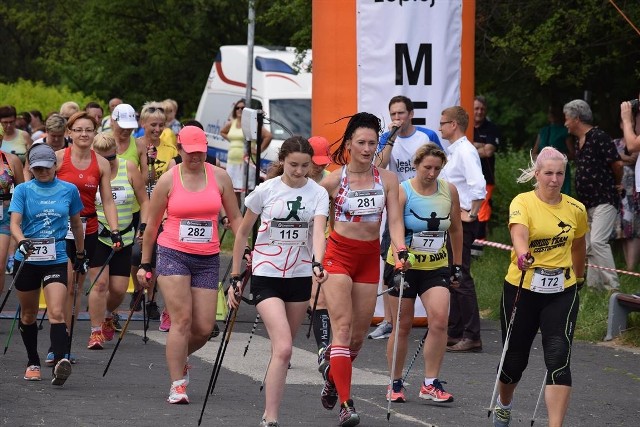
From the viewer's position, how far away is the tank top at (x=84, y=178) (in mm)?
11836

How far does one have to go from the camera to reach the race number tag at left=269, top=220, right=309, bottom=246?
360 inches

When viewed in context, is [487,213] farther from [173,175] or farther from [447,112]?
[173,175]

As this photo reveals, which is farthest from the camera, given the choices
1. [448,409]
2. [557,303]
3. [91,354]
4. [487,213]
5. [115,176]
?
[487,213]

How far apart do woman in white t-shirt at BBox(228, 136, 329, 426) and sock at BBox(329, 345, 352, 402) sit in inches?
11.8

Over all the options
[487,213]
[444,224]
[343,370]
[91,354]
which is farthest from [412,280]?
[487,213]

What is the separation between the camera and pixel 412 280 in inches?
406

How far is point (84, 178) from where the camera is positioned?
38.9 feet

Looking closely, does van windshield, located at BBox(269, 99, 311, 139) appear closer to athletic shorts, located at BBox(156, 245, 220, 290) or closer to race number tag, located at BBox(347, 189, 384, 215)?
athletic shorts, located at BBox(156, 245, 220, 290)

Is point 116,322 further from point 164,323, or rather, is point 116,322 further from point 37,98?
point 37,98

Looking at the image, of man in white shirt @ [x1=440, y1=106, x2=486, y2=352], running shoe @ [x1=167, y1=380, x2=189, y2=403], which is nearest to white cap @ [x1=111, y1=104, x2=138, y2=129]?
man in white shirt @ [x1=440, y1=106, x2=486, y2=352]

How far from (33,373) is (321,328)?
229 cm

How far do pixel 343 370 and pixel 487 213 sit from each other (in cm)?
931

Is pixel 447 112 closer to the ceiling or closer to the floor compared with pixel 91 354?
closer to the ceiling

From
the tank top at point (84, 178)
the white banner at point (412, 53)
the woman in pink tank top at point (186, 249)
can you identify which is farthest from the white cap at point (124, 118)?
the woman in pink tank top at point (186, 249)
